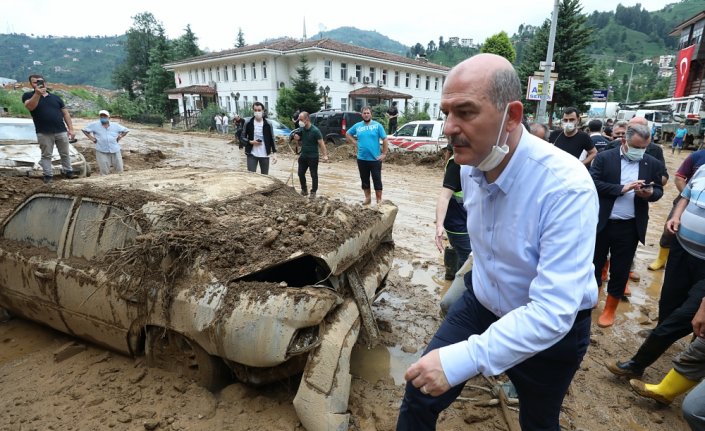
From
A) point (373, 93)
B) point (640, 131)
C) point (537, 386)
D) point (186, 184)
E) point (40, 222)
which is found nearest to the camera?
point (537, 386)

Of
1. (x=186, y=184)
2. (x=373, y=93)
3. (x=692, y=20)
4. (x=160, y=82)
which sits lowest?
(x=186, y=184)

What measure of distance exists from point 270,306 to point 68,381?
1.90 meters

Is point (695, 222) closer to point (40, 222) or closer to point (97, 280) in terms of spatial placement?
point (97, 280)

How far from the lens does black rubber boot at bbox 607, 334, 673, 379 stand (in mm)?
2955

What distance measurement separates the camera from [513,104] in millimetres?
1390

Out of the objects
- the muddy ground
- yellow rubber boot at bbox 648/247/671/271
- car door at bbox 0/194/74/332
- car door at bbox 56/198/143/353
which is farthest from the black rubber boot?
car door at bbox 0/194/74/332

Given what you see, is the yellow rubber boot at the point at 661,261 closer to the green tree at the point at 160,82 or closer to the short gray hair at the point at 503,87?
the short gray hair at the point at 503,87

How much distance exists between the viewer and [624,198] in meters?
3.83

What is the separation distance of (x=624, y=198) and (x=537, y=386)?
292 centimetres

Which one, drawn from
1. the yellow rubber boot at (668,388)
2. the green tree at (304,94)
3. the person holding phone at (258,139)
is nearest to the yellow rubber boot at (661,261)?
the yellow rubber boot at (668,388)

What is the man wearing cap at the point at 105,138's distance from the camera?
8.26m

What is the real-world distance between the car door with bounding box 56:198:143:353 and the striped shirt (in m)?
3.89

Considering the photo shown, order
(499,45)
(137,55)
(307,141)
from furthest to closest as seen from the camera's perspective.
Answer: (137,55) → (499,45) → (307,141)

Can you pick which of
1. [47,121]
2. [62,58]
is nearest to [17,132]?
[47,121]
